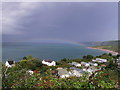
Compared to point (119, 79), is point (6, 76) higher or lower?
higher

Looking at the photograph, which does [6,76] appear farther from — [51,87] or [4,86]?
[51,87]

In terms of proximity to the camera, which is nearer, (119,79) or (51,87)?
(51,87)

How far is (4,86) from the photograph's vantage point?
4.77ft

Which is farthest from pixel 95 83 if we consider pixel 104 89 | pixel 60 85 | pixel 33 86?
pixel 33 86

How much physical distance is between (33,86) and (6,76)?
468 mm

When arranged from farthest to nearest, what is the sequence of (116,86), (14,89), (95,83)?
(95,83) → (116,86) → (14,89)

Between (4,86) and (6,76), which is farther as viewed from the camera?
(6,76)

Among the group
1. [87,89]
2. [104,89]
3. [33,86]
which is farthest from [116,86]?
[33,86]

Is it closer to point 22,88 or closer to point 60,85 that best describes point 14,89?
point 22,88

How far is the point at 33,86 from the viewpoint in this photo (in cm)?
154

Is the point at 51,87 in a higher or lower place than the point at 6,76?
lower

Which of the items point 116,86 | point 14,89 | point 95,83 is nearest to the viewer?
point 14,89

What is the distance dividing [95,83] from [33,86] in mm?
1018

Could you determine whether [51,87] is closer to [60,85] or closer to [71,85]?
[60,85]
